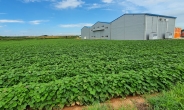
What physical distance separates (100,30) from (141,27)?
15.6 metres

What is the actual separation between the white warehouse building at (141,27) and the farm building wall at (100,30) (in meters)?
0.54

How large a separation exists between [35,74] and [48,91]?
48.5 inches

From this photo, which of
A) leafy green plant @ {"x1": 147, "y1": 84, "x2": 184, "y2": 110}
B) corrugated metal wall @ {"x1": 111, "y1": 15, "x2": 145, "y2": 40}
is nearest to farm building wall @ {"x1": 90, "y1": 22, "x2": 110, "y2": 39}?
corrugated metal wall @ {"x1": 111, "y1": 15, "x2": 145, "y2": 40}

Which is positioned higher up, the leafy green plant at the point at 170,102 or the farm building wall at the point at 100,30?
the farm building wall at the point at 100,30

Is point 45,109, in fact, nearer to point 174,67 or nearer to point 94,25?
point 174,67

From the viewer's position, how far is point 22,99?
2426 millimetres

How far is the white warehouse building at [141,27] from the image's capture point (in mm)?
25859

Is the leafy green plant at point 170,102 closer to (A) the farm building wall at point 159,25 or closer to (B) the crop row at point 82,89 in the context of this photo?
(B) the crop row at point 82,89

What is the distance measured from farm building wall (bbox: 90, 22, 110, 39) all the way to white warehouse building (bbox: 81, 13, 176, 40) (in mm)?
538

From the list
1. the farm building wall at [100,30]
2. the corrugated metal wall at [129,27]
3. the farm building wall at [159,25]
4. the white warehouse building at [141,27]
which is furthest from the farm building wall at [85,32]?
the farm building wall at [159,25]

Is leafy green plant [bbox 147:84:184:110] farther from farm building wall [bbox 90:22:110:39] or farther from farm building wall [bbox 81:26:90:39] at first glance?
farm building wall [bbox 81:26:90:39]

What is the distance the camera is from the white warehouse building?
25859mm

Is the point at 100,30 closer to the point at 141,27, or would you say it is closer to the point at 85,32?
the point at 85,32

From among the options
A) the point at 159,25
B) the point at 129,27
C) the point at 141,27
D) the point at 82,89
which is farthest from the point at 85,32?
the point at 82,89
